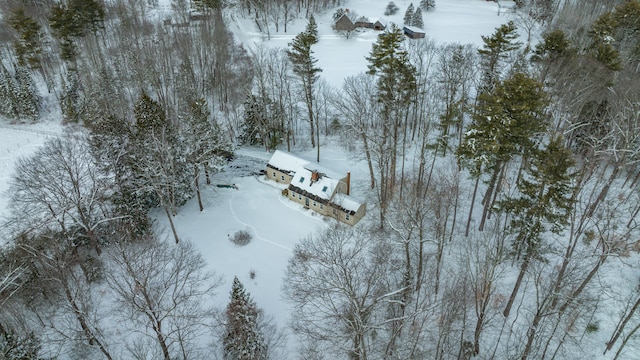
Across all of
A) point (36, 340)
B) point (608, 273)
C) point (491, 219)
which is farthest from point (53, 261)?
point (608, 273)

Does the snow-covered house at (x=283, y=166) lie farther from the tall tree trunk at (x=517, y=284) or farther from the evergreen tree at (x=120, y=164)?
the tall tree trunk at (x=517, y=284)

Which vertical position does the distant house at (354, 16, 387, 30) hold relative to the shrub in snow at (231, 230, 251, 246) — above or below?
above

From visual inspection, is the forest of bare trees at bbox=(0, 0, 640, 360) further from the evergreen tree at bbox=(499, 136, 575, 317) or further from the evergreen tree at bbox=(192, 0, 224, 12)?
the evergreen tree at bbox=(192, 0, 224, 12)

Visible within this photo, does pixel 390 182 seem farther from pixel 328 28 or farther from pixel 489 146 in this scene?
pixel 328 28

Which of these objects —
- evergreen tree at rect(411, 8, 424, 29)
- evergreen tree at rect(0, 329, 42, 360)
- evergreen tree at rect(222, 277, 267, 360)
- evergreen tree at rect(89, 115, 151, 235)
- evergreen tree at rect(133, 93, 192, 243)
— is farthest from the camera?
evergreen tree at rect(411, 8, 424, 29)

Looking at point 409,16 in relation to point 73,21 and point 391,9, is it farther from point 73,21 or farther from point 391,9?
point 73,21

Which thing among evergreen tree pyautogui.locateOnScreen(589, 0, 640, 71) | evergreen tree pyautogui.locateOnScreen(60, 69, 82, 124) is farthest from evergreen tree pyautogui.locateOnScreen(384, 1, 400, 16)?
evergreen tree pyautogui.locateOnScreen(60, 69, 82, 124)

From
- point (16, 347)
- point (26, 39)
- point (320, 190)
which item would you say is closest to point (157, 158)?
point (320, 190)
